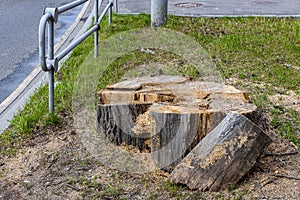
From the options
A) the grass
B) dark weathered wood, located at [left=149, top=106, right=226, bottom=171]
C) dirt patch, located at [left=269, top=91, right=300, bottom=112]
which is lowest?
dirt patch, located at [left=269, top=91, right=300, bottom=112]

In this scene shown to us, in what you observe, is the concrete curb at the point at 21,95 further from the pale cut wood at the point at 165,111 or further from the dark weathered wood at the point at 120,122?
the pale cut wood at the point at 165,111

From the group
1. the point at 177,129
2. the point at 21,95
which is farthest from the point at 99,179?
the point at 21,95

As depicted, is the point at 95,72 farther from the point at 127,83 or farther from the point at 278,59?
the point at 278,59

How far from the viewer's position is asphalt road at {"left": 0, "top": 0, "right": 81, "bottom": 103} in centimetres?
652

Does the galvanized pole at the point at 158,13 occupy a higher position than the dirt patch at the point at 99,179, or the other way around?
the galvanized pole at the point at 158,13

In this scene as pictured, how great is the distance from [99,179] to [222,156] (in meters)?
0.86

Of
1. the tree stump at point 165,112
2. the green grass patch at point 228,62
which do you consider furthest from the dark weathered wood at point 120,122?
the green grass patch at point 228,62

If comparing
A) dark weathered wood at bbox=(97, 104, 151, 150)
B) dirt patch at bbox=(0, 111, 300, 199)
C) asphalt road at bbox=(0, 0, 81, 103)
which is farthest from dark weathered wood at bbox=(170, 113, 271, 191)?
asphalt road at bbox=(0, 0, 81, 103)

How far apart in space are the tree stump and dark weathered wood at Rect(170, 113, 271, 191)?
14 cm

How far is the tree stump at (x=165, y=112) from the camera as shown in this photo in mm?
3537

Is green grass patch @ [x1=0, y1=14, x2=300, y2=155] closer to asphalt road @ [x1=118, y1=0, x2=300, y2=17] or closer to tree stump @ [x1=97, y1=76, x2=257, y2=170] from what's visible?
tree stump @ [x1=97, y1=76, x2=257, y2=170]

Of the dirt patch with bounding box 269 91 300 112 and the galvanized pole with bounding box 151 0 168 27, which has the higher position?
the galvanized pole with bounding box 151 0 168 27

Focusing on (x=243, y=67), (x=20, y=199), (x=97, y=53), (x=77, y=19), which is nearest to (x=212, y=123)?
(x=20, y=199)

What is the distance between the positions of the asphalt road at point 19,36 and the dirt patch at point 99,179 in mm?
1927
